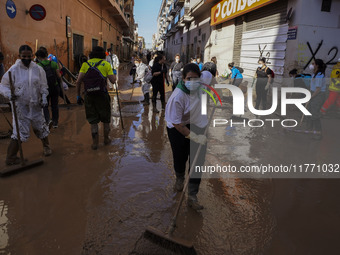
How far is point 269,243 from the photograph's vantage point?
8.64ft

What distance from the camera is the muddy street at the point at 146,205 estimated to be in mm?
2576

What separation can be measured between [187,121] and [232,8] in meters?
13.2

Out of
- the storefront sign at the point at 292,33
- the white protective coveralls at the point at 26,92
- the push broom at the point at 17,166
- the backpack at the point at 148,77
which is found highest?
the storefront sign at the point at 292,33

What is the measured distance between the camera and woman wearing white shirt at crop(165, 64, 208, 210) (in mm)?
2859

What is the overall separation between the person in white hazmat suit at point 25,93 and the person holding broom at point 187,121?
2320mm

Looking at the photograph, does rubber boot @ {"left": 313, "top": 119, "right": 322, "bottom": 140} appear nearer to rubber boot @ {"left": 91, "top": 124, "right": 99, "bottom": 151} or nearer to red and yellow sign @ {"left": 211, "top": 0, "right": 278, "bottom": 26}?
rubber boot @ {"left": 91, "top": 124, "right": 99, "bottom": 151}

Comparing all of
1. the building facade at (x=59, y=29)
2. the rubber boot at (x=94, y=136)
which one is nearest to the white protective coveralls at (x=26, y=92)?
the rubber boot at (x=94, y=136)

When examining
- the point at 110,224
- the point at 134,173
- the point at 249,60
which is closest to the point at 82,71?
the point at 134,173

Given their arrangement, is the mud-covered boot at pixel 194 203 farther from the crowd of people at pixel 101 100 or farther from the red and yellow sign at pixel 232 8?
the red and yellow sign at pixel 232 8

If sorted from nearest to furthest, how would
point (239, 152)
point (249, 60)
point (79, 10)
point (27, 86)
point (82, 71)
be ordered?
point (27, 86), point (82, 71), point (239, 152), point (249, 60), point (79, 10)

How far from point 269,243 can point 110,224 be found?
1573mm

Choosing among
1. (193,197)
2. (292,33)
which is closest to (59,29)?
(292,33)

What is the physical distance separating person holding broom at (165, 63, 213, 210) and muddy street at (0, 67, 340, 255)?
41 cm

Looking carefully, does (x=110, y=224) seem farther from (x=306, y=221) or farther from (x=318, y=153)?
(x=318, y=153)
